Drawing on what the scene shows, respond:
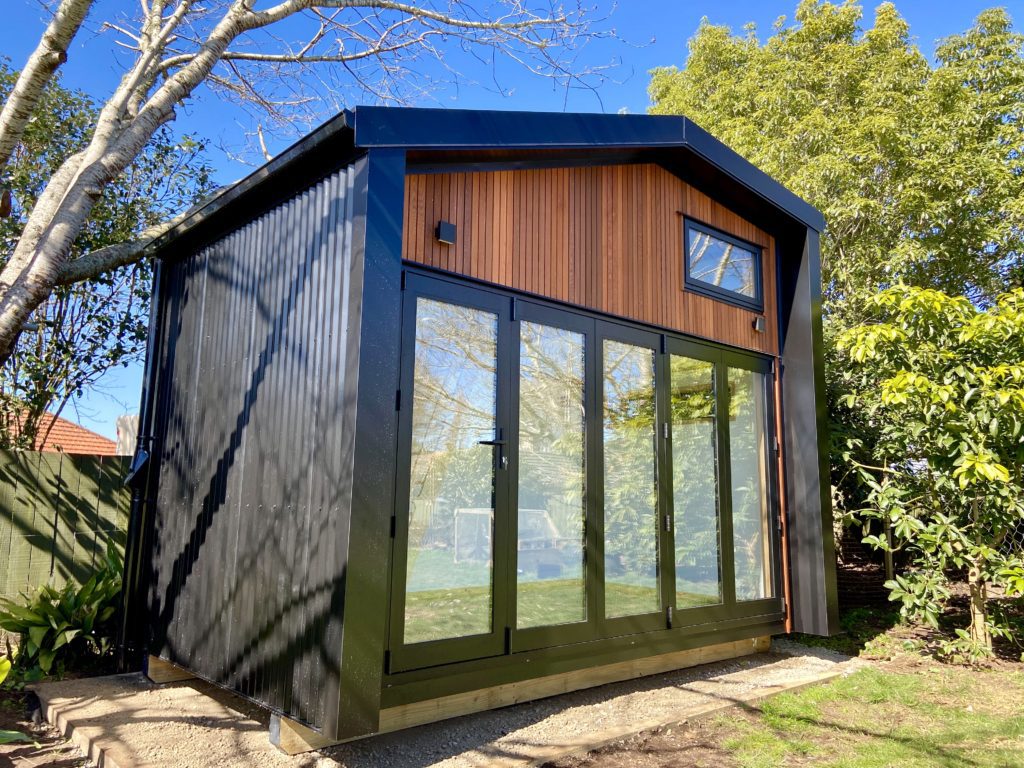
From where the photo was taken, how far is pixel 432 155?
357 cm

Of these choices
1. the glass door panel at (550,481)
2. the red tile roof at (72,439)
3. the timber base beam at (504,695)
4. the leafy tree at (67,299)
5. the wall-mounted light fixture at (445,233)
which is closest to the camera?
the timber base beam at (504,695)

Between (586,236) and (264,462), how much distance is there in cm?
229

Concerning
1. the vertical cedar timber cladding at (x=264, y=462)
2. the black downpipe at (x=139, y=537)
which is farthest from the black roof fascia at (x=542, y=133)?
the black downpipe at (x=139, y=537)

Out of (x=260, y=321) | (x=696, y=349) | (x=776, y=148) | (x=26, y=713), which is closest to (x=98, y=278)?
(x=260, y=321)

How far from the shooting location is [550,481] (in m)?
3.91

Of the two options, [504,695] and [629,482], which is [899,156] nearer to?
[629,482]

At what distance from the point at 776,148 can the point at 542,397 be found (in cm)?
676

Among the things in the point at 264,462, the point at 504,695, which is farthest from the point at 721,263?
the point at 264,462

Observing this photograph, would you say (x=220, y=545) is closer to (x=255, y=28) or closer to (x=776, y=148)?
(x=255, y=28)

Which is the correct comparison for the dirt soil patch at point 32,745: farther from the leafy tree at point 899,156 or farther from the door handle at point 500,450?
the leafy tree at point 899,156

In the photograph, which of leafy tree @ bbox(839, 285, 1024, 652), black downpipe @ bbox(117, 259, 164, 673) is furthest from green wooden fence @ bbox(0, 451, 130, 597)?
leafy tree @ bbox(839, 285, 1024, 652)

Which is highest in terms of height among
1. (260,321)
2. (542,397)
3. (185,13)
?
(185,13)

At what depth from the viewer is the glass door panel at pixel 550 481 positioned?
148 inches

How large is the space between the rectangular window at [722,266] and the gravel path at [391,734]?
2.69 meters
